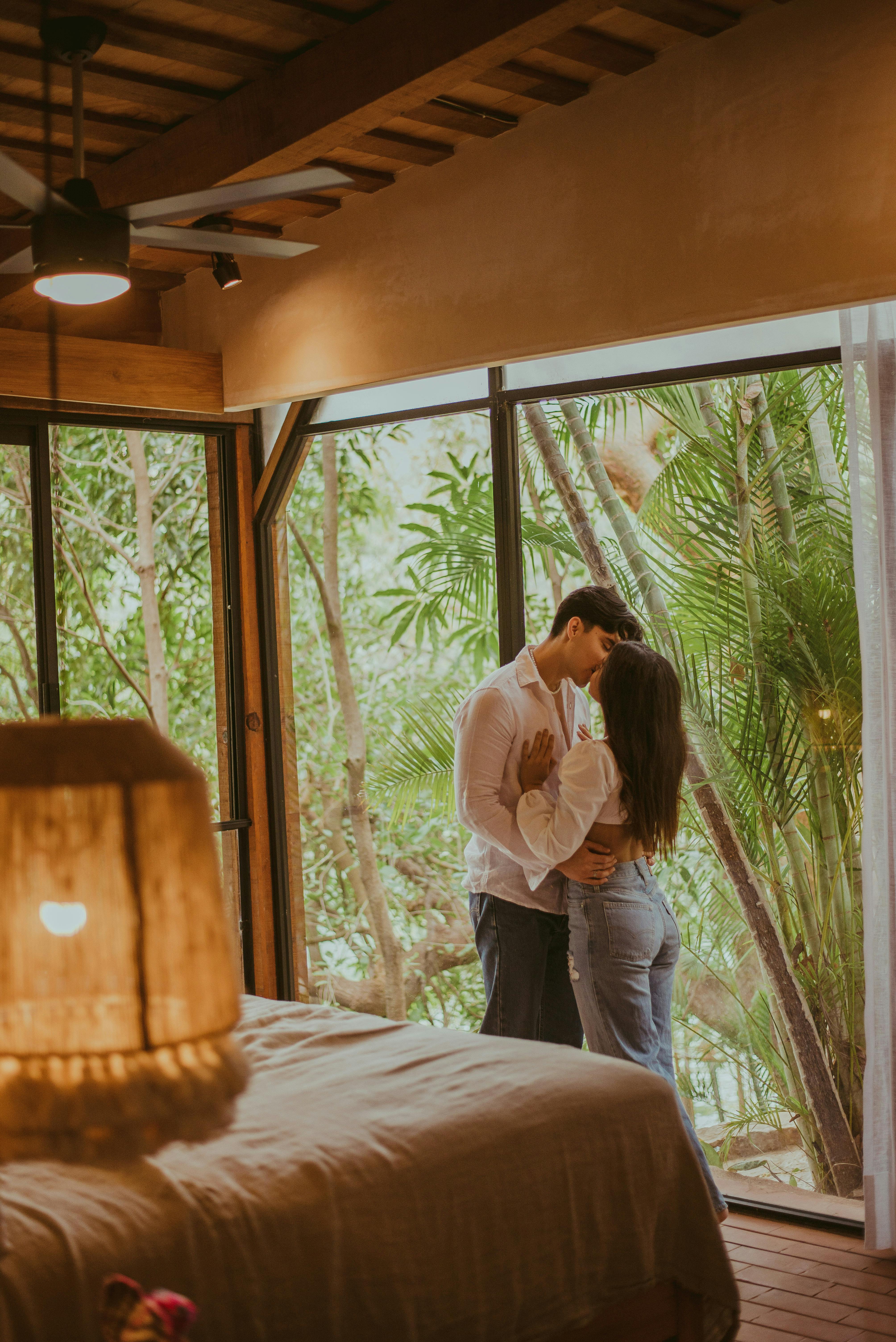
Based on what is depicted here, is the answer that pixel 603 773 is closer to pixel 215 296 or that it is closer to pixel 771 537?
pixel 771 537

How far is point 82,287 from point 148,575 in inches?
107

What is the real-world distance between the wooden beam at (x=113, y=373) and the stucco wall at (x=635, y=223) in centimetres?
33

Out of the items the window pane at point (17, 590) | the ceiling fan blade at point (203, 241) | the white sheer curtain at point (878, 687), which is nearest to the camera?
the ceiling fan blade at point (203, 241)

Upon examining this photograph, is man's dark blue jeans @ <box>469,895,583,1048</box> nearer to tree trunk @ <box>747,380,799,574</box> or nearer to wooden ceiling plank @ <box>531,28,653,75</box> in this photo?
tree trunk @ <box>747,380,799,574</box>

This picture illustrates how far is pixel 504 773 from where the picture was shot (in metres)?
3.45

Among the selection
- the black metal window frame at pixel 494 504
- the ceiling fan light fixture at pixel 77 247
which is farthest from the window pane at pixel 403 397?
the ceiling fan light fixture at pixel 77 247

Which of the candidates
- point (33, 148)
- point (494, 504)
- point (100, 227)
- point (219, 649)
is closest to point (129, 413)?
point (219, 649)

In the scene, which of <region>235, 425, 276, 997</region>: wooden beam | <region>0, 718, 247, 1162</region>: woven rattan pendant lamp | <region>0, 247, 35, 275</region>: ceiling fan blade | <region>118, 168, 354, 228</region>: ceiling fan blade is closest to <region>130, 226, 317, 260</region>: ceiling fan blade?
<region>118, 168, 354, 228</region>: ceiling fan blade

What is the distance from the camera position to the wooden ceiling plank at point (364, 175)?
13.3ft

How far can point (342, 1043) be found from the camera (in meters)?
2.87

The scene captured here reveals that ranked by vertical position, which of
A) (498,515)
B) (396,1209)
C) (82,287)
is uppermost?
(82,287)

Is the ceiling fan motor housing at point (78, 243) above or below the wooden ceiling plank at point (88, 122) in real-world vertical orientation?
below

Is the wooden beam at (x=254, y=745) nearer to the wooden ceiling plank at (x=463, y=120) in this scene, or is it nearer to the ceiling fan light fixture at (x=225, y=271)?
the ceiling fan light fixture at (x=225, y=271)

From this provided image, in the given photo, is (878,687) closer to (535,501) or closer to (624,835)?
(624,835)
